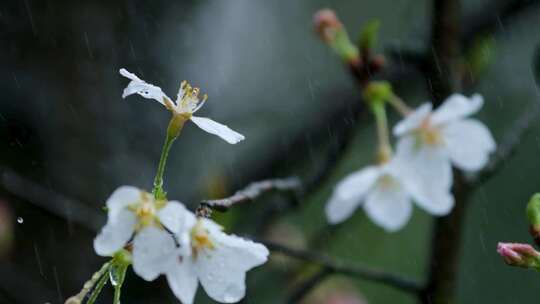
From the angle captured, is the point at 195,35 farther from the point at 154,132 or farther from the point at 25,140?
the point at 25,140

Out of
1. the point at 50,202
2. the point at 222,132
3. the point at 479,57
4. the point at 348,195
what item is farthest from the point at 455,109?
the point at 50,202

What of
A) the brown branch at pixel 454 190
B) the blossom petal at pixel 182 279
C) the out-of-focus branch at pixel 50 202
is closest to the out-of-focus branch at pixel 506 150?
the brown branch at pixel 454 190

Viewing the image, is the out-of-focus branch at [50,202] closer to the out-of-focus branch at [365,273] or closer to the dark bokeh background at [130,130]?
the dark bokeh background at [130,130]

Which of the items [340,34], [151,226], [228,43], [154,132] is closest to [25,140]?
[154,132]

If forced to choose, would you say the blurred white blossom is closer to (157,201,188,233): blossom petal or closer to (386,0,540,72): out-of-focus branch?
(157,201,188,233): blossom petal

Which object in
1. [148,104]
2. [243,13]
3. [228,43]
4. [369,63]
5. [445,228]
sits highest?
[243,13]

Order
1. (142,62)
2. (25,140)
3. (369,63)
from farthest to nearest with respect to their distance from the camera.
A: 1. (142,62)
2. (25,140)
3. (369,63)

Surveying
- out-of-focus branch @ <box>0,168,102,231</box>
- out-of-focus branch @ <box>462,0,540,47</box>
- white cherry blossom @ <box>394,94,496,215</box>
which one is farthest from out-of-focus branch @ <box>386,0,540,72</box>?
out-of-focus branch @ <box>0,168,102,231</box>

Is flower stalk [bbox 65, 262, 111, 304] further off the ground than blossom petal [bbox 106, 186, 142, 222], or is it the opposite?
blossom petal [bbox 106, 186, 142, 222]
